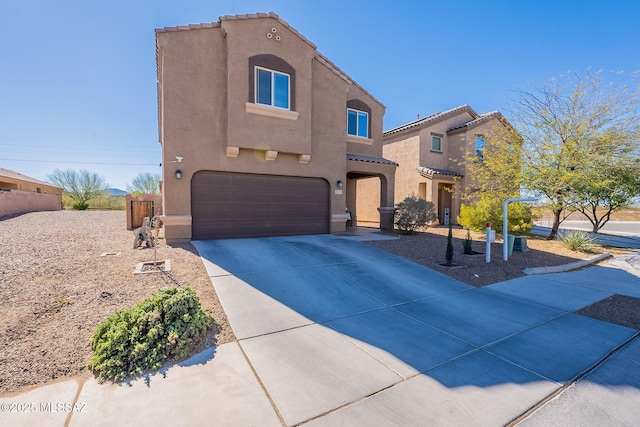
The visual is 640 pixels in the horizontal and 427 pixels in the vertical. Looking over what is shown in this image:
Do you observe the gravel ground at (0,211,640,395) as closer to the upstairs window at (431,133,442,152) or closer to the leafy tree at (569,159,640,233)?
the leafy tree at (569,159,640,233)

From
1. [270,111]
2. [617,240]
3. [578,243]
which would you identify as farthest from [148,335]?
[617,240]

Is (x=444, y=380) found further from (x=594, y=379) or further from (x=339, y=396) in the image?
(x=594, y=379)

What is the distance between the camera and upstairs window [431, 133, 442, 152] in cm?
1994

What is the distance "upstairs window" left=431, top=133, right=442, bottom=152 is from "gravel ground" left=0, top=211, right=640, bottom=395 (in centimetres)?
1086

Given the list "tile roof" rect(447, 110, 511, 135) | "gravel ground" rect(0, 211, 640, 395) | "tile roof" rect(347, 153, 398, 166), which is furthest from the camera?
"tile roof" rect(447, 110, 511, 135)

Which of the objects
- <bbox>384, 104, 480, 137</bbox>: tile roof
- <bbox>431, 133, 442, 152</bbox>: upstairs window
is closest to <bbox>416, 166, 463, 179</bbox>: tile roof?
<bbox>431, 133, 442, 152</bbox>: upstairs window

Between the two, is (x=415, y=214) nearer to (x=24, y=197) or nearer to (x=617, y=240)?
(x=617, y=240)

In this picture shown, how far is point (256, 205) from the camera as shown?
11062 millimetres

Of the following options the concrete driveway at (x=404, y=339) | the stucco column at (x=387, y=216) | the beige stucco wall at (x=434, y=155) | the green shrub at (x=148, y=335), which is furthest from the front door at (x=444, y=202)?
the green shrub at (x=148, y=335)

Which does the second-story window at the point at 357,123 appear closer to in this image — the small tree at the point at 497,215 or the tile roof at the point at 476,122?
the small tree at the point at 497,215

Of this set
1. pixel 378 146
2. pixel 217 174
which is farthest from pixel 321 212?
pixel 378 146

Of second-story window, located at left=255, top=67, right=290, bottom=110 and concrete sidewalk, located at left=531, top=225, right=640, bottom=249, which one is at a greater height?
second-story window, located at left=255, top=67, right=290, bottom=110

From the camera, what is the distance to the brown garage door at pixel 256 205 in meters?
10.3

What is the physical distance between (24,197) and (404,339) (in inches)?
1208
